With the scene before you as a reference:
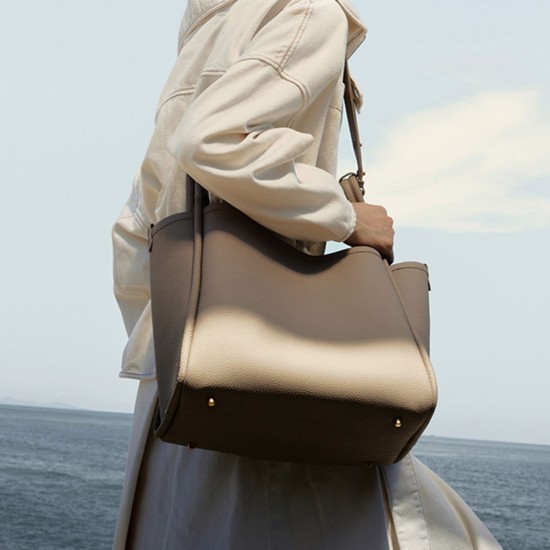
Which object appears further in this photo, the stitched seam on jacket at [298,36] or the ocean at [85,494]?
the ocean at [85,494]

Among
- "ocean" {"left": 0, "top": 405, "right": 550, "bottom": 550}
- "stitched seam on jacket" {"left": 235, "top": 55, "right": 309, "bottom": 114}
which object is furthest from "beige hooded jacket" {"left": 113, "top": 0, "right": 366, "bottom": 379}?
"ocean" {"left": 0, "top": 405, "right": 550, "bottom": 550}

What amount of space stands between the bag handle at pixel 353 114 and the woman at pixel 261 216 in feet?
0.18

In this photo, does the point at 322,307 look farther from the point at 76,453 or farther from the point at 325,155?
the point at 76,453

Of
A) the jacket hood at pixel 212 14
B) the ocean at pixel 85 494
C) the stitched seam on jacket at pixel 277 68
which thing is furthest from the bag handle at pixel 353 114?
the ocean at pixel 85 494

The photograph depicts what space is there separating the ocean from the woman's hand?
100 feet

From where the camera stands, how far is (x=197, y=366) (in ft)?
4.16

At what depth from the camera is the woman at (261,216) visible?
1.38m

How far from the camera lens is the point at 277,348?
1311mm

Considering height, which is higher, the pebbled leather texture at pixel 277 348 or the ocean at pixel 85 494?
the pebbled leather texture at pixel 277 348

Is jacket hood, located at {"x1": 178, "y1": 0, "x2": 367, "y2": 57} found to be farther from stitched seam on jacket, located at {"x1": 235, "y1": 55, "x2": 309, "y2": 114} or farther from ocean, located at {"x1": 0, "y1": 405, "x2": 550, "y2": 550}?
ocean, located at {"x1": 0, "y1": 405, "x2": 550, "y2": 550}

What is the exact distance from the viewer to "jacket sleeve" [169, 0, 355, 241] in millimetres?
1364

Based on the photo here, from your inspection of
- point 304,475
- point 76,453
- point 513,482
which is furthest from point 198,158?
point 513,482

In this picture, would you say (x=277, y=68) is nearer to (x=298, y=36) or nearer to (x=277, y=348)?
(x=298, y=36)

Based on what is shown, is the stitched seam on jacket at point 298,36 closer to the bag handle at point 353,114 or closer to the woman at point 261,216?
the woman at point 261,216
